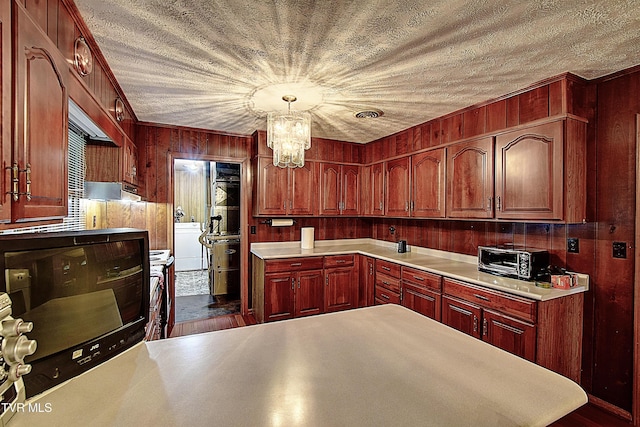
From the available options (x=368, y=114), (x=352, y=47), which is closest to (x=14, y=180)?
(x=352, y=47)

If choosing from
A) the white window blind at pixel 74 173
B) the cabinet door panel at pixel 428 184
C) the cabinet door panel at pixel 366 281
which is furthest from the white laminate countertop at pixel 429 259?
the white window blind at pixel 74 173

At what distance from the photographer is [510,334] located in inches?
89.4

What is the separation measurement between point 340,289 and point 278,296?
2.67 ft

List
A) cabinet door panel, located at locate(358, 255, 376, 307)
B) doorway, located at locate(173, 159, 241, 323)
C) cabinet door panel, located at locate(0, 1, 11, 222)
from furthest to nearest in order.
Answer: doorway, located at locate(173, 159, 241, 323) → cabinet door panel, located at locate(358, 255, 376, 307) → cabinet door panel, located at locate(0, 1, 11, 222)

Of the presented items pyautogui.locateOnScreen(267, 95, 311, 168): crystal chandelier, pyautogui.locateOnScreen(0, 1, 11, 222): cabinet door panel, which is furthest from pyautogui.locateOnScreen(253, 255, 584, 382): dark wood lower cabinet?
pyautogui.locateOnScreen(0, 1, 11, 222): cabinet door panel

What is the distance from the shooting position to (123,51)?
190 cm

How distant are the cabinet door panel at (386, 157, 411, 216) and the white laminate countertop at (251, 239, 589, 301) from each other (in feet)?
1.87

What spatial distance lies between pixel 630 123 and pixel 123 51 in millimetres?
3449

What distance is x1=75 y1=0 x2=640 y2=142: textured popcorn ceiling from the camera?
1508mm

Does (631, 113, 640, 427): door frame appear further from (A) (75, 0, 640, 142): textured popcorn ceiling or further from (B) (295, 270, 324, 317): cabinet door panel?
(B) (295, 270, 324, 317): cabinet door panel

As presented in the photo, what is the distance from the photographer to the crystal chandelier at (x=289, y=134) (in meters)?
2.49

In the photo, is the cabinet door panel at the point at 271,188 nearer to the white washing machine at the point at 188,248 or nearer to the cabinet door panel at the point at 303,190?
the cabinet door panel at the point at 303,190

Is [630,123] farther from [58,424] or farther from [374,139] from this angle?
[58,424]

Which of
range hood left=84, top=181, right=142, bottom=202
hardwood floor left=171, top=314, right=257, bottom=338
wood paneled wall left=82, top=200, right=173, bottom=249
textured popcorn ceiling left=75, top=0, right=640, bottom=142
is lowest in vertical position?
hardwood floor left=171, top=314, right=257, bottom=338
